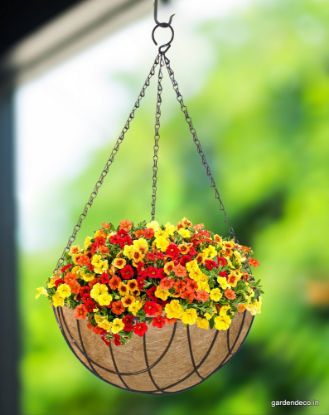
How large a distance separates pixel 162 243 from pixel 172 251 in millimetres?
26

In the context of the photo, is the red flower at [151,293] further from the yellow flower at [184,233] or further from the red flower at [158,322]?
the yellow flower at [184,233]

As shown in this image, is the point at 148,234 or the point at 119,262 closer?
the point at 119,262

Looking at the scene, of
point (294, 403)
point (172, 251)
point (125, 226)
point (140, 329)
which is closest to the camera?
point (140, 329)

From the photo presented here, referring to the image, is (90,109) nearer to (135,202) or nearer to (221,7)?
(135,202)

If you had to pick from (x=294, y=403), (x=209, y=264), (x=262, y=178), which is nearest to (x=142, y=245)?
(x=209, y=264)

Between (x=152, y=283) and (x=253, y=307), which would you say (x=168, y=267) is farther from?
(x=253, y=307)

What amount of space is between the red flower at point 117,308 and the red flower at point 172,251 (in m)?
0.13

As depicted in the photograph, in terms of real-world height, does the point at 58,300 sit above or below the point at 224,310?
above

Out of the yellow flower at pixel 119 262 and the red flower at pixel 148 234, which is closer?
the yellow flower at pixel 119 262

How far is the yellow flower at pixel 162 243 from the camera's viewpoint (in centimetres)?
134

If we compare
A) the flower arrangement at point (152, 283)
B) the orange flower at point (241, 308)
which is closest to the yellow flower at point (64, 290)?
the flower arrangement at point (152, 283)

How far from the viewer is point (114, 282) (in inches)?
50.8

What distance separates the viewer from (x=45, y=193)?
9.47 feet

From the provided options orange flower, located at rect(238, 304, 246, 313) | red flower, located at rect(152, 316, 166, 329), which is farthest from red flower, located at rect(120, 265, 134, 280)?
orange flower, located at rect(238, 304, 246, 313)
